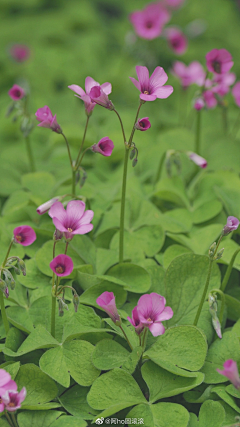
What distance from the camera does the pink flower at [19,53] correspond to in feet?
8.99

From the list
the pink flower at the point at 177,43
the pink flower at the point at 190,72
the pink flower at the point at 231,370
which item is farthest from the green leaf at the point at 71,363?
the pink flower at the point at 177,43

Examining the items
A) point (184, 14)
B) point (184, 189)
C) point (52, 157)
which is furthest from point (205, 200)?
point (184, 14)

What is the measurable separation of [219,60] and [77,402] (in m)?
→ 1.02

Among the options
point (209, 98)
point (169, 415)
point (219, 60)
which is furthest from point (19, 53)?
point (169, 415)

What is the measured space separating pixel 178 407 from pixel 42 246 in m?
0.56

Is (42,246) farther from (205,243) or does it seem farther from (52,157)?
(52,157)

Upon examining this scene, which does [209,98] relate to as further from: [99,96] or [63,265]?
[63,265]

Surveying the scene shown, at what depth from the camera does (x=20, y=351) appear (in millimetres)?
1014

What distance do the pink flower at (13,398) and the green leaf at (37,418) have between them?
0.15 metres

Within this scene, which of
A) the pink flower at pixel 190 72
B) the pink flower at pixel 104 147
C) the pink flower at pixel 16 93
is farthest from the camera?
the pink flower at pixel 190 72

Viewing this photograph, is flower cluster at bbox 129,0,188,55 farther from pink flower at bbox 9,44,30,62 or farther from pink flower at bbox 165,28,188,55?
pink flower at bbox 9,44,30,62

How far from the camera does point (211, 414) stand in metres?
0.96

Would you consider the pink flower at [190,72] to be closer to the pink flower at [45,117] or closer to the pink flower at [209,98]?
the pink flower at [209,98]

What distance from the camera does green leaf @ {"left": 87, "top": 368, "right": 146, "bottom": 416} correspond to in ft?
3.13
